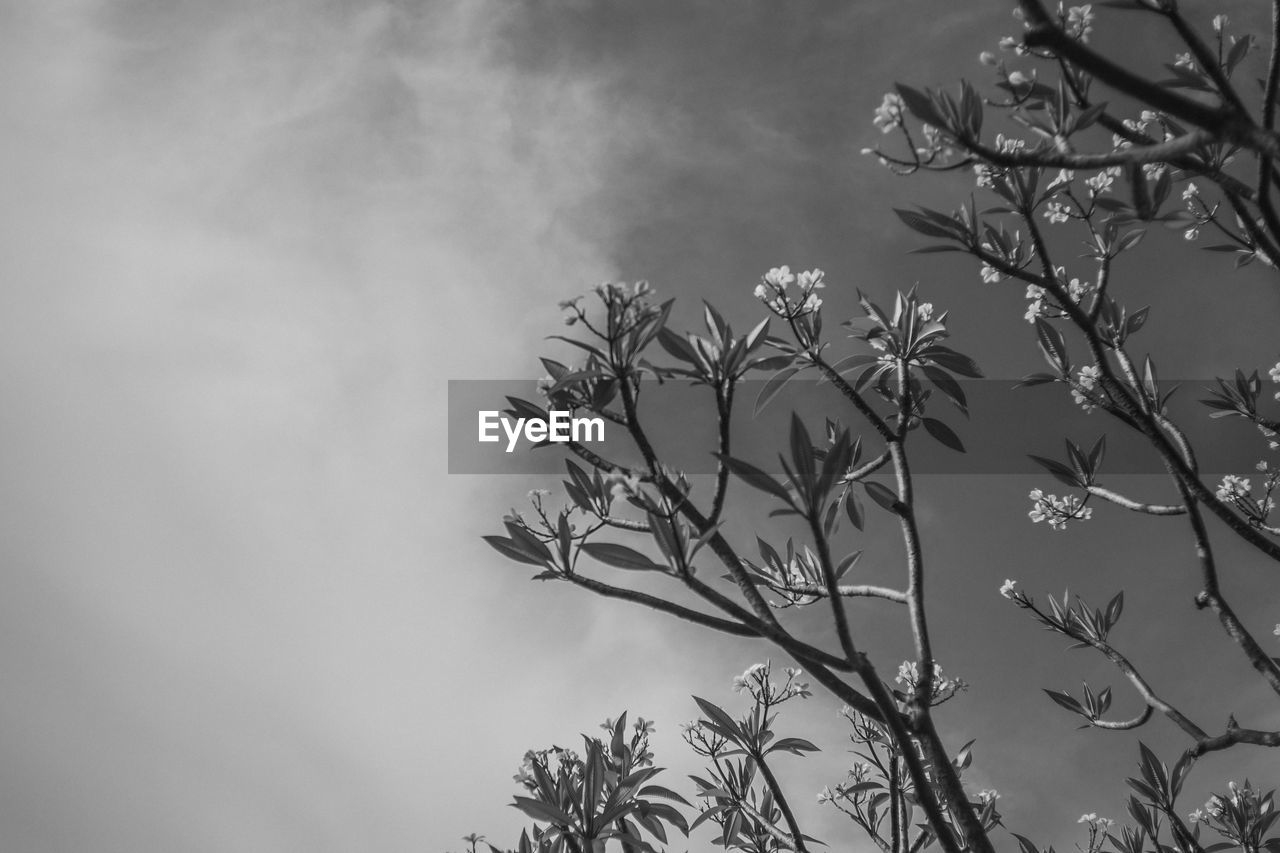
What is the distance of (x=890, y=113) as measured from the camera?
2.03 meters

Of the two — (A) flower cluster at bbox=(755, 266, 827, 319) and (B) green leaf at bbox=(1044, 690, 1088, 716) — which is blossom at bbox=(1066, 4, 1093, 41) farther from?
(B) green leaf at bbox=(1044, 690, 1088, 716)

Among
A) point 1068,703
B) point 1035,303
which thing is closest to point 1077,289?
point 1035,303

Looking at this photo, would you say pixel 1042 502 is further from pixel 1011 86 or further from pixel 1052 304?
pixel 1011 86

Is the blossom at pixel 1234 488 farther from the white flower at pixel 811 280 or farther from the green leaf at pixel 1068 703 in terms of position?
the white flower at pixel 811 280

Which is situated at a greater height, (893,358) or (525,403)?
(893,358)

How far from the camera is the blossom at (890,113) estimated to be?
6.60 feet

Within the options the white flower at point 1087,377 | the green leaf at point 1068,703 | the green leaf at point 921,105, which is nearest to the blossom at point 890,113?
the green leaf at point 921,105

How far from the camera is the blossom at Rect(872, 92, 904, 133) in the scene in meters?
2.01

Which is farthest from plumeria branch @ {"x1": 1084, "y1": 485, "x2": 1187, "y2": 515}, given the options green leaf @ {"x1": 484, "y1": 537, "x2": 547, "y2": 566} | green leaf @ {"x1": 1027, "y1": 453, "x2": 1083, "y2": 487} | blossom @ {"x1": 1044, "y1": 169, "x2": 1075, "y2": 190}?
green leaf @ {"x1": 484, "y1": 537, "x2": 547, "y2": 566}

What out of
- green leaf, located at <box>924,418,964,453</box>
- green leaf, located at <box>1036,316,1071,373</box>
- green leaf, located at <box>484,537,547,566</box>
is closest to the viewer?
green leaf, located at <box>484,537,547,566</box>

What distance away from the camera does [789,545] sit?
332 centimetres

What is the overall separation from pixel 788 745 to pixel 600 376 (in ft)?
7.78

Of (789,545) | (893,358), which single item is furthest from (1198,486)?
(789,545)

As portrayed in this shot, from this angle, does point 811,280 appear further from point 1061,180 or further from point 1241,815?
point 1241,815
